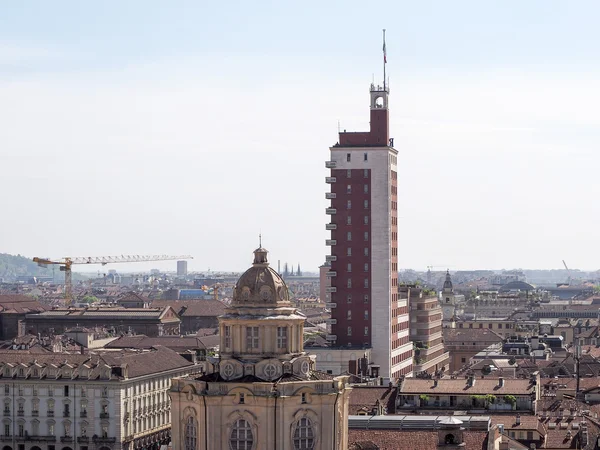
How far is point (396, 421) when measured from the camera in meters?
100

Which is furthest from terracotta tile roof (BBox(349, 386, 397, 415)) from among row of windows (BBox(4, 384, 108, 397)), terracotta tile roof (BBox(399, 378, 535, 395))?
row of windows (BBox(4, 384, 108, 397))

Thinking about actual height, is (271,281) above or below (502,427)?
above

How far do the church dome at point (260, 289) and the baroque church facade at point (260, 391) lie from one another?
43 millimetres

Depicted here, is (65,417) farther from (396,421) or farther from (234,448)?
(234,448)

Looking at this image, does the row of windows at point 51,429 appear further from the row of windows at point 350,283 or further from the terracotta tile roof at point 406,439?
the terracotta tile roof at point 406,439

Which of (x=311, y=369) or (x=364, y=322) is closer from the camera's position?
(x=311, y=369)

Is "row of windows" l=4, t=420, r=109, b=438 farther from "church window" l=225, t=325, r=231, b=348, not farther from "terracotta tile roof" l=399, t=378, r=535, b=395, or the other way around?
"church window" l=225, t=325, r=231, b=348

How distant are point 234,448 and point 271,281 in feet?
24.3

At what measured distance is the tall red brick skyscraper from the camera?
173500mm

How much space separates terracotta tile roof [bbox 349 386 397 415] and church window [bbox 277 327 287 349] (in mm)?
40322

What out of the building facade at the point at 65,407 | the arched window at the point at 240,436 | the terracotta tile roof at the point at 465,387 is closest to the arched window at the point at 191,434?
the arched window at the point at 240,436

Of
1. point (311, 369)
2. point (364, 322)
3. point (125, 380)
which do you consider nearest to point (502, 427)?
point (311, 369)

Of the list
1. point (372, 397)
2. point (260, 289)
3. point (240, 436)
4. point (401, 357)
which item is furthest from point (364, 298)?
point (240, 436)

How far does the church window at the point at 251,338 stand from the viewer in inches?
2990
